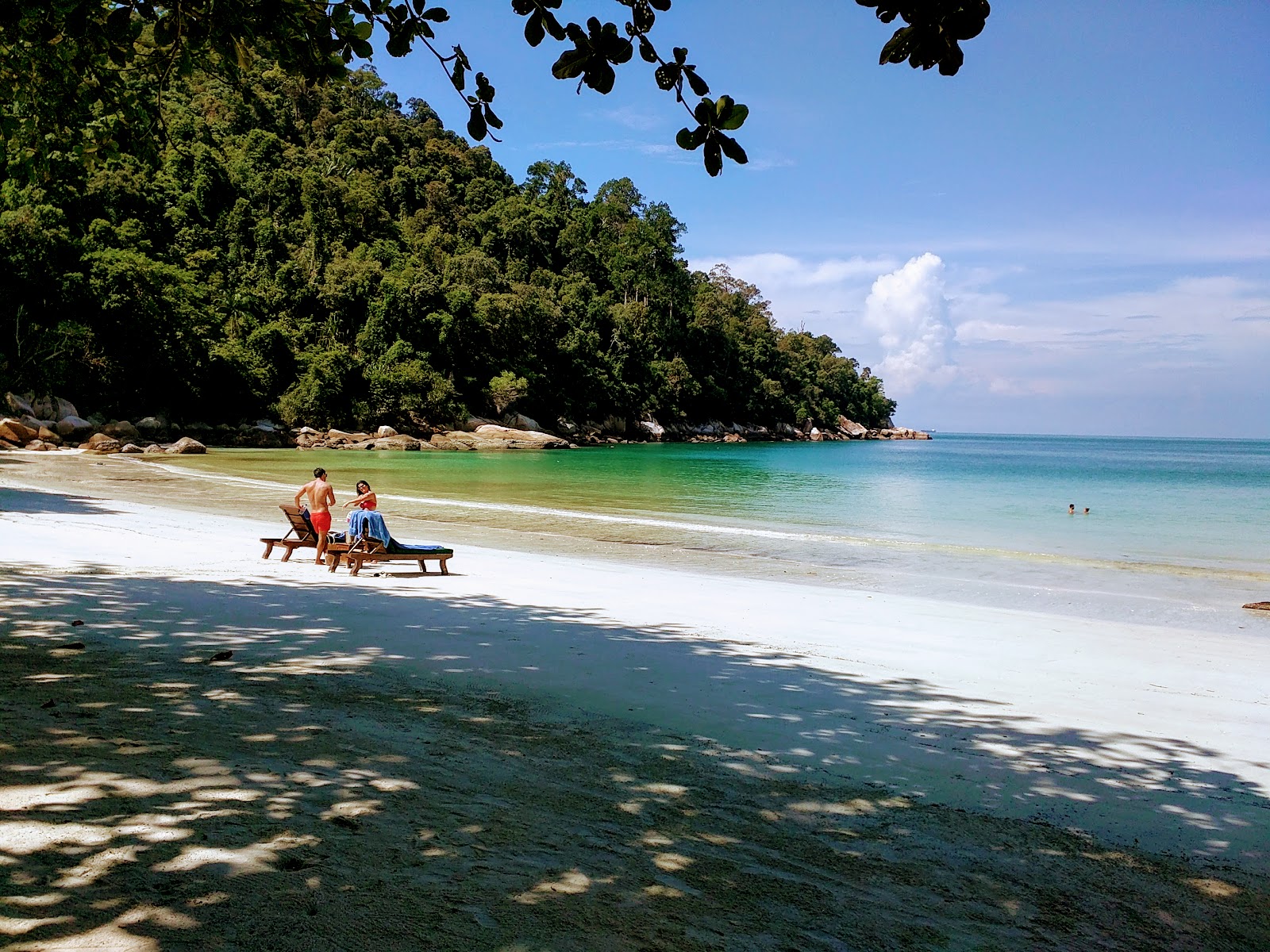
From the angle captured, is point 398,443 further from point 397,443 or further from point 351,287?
point 351,287

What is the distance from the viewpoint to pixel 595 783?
423 cm

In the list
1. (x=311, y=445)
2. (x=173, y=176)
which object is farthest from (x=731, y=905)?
(x=173, y=176)

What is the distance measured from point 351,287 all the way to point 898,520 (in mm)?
60164

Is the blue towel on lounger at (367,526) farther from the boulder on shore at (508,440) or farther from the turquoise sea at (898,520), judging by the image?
the boulder on shore at (508,440)

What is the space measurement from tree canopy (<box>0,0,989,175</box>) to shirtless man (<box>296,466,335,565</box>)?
17.9ft

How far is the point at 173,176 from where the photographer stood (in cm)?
7338

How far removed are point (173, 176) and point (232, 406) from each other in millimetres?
23854

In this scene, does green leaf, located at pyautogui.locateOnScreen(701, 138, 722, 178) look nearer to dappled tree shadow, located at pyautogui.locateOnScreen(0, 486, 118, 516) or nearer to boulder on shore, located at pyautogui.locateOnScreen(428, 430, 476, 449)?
dappled tree shadow, located at pyautogui.locateOnScreen(0, 486, 118, 516)

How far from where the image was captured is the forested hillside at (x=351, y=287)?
5584 cm

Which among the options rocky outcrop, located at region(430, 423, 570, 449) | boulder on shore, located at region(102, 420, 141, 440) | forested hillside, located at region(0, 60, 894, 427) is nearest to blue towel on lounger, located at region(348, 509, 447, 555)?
forested hillside, located at region(0, 60, 894, 427)

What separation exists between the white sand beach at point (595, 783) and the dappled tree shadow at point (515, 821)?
2 cm

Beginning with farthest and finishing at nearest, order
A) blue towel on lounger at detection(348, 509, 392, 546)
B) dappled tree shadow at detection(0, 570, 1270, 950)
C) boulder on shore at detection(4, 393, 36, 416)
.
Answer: boulder on shore at detection(4, 393, 36, 416) < blue towel on lounger at detection(348, 509, 392, 546) < dappled tree shadow at detection(0, 570, 1270, 950)

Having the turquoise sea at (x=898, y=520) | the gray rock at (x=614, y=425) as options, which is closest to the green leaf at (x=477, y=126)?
the turquoise sea at (x=898, y=520)

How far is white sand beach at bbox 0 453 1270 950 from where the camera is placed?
9.50 feet
